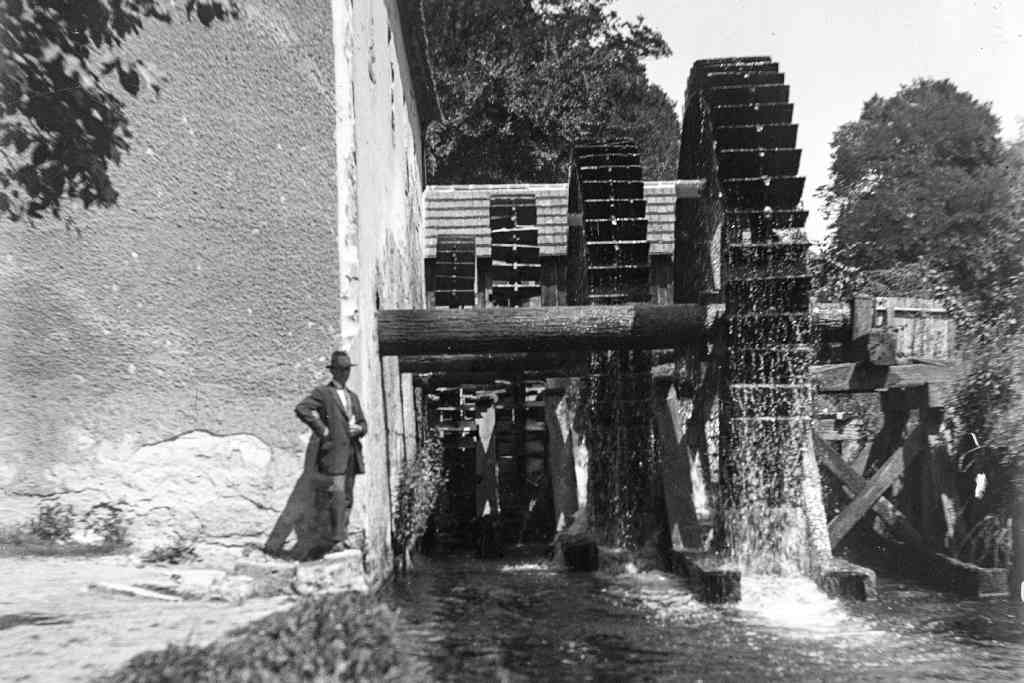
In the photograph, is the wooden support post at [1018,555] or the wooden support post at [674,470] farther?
the wooden support post at [674,470]

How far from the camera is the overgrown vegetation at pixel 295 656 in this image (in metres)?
3.03

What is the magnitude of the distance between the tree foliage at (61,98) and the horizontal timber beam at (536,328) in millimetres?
2059

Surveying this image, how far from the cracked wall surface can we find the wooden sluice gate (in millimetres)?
1073

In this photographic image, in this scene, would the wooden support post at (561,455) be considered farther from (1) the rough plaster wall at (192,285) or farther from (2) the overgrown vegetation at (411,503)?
(1) the rough plaster wall at (192,285)

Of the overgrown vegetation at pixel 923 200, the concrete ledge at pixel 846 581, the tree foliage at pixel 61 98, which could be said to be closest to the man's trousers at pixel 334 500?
the tree foliage at pixel 61 98

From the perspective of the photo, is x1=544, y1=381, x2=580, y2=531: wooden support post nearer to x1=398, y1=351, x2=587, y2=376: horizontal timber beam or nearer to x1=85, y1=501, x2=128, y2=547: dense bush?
x1=398, y1=351, x2=587, y2=376: horizontal timber beam

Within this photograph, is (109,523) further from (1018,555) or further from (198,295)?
(1018,555)

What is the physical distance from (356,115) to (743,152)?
2.70 metres

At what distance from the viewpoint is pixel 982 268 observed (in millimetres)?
21094

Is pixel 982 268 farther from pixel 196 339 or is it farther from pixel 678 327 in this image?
pixel 196 339

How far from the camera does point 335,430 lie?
5.33 meters

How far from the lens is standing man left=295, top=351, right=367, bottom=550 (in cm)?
530

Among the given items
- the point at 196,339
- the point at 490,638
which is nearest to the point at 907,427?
the point at 490,638

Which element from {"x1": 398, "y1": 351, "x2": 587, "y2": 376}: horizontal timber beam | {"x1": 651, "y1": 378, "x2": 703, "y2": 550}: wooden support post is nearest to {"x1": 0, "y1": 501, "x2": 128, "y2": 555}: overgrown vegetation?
{"x1": 398, "y1": 351, "x2": 587, "y2": 376}: horizontal timber beam
